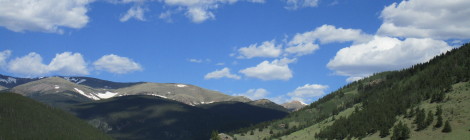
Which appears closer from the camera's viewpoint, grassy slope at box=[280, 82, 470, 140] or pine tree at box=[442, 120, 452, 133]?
grassy slope at box=[280, 82, 470, 140]

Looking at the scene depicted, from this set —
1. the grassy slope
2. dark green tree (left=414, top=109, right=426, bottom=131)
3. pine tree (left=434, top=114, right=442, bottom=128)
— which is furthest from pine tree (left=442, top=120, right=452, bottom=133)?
dark green tree (left=414, top=109, right=426, bottom=131)

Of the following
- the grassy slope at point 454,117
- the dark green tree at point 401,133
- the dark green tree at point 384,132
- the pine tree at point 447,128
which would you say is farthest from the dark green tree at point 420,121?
the pine tree at point 447,128

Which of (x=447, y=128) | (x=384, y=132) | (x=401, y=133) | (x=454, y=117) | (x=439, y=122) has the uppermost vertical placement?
(x=454, y=117)

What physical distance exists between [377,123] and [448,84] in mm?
30400

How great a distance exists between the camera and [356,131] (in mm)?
183250

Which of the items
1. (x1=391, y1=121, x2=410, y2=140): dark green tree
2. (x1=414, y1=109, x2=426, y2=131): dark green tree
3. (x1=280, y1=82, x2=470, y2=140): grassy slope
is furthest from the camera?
(x1=414, y1=109, x2=426, y2=131): dark green tree

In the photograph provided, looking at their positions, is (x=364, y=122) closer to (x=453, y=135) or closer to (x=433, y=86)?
(x=433, y=86)

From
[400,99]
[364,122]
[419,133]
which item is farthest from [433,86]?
[419,133]

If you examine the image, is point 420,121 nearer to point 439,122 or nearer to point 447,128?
point 439,122

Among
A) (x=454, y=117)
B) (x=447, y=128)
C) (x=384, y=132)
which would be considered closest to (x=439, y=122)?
(x=454, y=117)

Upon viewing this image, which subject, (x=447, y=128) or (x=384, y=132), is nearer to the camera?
(x=447, y=128)

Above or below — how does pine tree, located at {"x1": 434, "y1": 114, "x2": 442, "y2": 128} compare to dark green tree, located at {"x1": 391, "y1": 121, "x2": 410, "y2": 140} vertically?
above

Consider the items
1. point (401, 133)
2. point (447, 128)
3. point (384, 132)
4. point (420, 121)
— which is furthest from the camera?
point (384, 132)

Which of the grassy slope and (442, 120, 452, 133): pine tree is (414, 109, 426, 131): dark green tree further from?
(442, 120, 452, 133): pine tree
